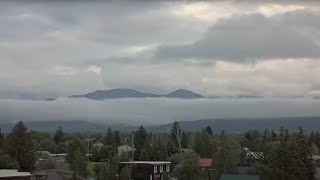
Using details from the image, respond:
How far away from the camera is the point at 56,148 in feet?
271

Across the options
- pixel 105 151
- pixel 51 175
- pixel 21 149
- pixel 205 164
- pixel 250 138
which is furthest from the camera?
pixel 250 138

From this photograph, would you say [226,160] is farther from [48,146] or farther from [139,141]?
[48,146]

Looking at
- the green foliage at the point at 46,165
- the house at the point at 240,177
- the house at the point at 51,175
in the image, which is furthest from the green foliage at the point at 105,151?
the house at the point at 240,177

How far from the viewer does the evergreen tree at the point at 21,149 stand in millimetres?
42844

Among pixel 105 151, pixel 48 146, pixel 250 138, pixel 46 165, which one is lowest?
pixel 46 165

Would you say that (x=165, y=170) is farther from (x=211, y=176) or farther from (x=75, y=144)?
(x=75, y=144)

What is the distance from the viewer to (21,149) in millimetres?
43062

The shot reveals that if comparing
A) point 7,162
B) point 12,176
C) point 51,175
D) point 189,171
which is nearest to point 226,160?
point 189,171

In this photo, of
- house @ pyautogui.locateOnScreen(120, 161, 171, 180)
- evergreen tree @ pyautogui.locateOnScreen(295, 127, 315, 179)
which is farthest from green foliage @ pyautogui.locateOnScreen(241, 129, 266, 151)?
evergreen tree @ pyautogui.locateOnScreen(295, 127, 315, 179)

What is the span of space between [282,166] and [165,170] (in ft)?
60.2

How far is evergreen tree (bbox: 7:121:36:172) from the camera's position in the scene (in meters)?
42.8

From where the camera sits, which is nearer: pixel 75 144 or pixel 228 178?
pixel 228 178

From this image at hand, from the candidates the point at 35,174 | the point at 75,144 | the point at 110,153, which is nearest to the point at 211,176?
the point at 35,174

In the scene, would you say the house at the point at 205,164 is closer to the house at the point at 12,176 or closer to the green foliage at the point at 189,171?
the green foliage at the point at 189,171
